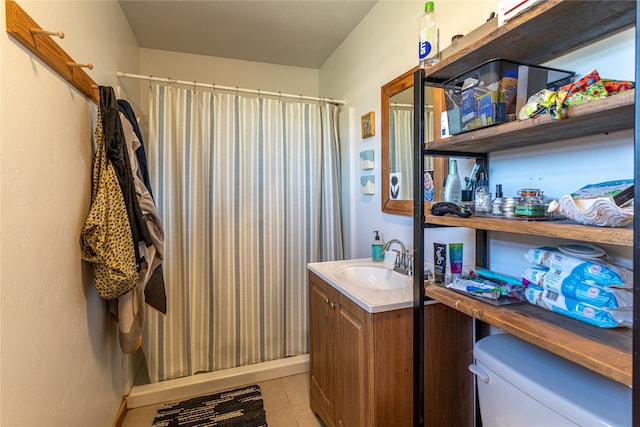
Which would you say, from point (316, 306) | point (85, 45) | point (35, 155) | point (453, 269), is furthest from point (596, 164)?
point (85, 45)

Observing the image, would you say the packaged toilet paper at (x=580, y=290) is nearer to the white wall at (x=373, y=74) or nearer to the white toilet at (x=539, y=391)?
the white toilet at (x=539, y=391)

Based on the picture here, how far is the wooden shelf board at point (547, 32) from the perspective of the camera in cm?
68

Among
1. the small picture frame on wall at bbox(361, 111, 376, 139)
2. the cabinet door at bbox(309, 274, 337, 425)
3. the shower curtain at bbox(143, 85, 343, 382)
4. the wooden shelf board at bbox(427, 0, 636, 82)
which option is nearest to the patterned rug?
the shower curtain at bbox(143, 85, 343, 382)

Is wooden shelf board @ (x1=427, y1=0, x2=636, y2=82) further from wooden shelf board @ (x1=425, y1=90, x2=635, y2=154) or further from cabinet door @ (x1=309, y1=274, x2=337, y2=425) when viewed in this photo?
cabinet door @ (x1=309, y1=274, x2=337, y2=425)

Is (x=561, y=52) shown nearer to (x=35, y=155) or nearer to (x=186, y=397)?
(x=35, y=155)

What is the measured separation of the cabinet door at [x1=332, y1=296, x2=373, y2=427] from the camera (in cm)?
115

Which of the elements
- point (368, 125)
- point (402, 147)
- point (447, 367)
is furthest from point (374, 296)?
point (368, 125)

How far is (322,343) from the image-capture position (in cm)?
157

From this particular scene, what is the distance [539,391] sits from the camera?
0.77 meters

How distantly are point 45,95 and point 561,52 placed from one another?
5.35 ft

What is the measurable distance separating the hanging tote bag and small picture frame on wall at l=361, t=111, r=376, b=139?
57.6 inches

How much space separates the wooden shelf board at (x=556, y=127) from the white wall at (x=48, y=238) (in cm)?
125

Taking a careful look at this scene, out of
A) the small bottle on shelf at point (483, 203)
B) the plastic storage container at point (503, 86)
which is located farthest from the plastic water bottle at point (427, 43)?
the small bottle on shelf at point (483, 203)

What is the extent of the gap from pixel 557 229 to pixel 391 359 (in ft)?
2.45
